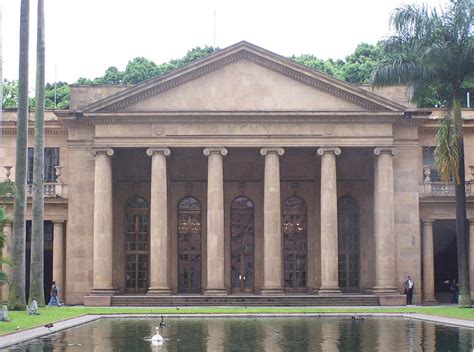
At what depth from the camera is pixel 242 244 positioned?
5816cm

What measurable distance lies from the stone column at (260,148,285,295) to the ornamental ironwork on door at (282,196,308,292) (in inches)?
198

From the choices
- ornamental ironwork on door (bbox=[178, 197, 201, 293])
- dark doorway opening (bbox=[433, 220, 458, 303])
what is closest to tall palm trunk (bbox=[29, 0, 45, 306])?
ornamental ironwork on door (bbox=[178, 197, 201, 293])

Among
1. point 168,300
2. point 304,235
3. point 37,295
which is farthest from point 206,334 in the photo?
point 304,235

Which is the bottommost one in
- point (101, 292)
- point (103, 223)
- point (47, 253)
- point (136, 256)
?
point (101, 292)

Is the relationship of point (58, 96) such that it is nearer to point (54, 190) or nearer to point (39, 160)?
point (54, 190)

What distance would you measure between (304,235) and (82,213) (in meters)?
15.0

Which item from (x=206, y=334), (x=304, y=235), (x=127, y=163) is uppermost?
(x=127, y=163)

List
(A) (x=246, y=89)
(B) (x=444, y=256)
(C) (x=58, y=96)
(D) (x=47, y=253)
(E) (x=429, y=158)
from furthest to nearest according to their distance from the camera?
1. (C) (x=58, y=96)
2. (B) (x=444, y=256)
3. (D) (x=47, y=253)
4. (E) (x=429, y=158)
5. (A) (x=246, y=89)

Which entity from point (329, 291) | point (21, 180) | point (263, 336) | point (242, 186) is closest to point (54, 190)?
point (242, 186)

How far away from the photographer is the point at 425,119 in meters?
54.9

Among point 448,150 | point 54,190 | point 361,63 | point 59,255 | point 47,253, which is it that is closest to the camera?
point 448,150

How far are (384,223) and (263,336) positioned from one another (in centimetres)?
2400

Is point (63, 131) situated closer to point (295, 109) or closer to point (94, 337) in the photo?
point (295, 109)

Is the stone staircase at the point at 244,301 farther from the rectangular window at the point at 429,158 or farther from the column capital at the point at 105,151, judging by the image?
the rectangular window at the point at 429,158
